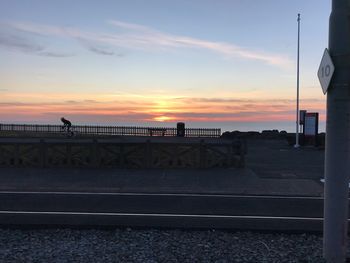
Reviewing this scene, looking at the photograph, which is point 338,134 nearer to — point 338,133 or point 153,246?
point 338,133

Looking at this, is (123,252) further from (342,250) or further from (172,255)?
(342,250)

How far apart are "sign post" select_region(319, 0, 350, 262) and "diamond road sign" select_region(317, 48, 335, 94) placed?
0.04 m

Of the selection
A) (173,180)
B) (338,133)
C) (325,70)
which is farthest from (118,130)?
(338,133)

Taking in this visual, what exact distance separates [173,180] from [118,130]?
1476 inches

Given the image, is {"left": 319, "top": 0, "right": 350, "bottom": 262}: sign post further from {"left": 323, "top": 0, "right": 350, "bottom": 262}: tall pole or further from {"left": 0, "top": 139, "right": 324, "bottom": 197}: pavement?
{"left": 0, "top": 139, "right": 324, "bottom": 197}: pavement

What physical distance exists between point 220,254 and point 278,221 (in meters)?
2.61

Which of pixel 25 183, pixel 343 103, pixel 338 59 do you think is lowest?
pixel 25 183

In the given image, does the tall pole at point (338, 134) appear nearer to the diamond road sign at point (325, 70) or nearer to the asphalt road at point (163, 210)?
the diamond road sign at point (325, 70)

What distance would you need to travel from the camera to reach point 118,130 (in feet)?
175

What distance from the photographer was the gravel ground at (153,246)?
273 inches

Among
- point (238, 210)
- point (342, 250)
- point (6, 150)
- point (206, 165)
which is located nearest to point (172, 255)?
point (342, 250)

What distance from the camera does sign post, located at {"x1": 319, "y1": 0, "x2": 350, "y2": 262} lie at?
6.52 meters

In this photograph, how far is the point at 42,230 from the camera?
28.1 feet

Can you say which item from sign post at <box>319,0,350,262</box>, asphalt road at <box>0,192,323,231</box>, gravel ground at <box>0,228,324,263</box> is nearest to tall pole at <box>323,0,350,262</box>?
sign post at <box>319,0,350,262</box>
